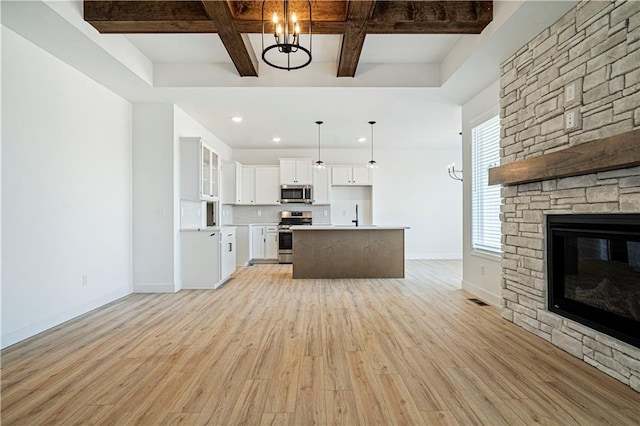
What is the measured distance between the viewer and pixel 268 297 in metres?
4.47

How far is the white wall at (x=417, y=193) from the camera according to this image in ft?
27.0

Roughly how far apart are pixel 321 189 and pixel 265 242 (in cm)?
181

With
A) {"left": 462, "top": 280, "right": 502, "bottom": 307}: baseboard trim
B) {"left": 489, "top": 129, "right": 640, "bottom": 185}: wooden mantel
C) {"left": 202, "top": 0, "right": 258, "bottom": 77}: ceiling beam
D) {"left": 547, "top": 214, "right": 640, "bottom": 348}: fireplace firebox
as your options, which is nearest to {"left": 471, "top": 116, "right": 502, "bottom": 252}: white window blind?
{"left": 462, "top": 280, "right": 502, "bottom": 307}: baseboard trim

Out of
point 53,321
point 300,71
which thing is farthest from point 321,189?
point 53,321

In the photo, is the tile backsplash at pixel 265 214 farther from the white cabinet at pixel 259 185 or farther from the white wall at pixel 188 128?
the white wall at pixel 188 128

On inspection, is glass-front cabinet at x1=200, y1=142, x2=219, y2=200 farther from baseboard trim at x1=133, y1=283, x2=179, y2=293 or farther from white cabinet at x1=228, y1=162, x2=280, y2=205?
white cabinet at x1=228, y1=162, x2=280, y2=205

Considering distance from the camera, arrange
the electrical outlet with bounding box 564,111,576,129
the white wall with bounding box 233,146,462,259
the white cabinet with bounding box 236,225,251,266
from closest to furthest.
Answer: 1. the electrical outlet with bounding box 564,111,576,129
2. the white cabinet with bounding box 236,225,251,266
3. the white wall with bounding box 233,146,462,259

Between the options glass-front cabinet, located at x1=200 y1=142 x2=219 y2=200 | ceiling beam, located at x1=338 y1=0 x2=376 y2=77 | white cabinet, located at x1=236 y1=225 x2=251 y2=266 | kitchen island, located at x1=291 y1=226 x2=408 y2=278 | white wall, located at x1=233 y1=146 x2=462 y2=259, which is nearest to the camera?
Result: ceiling beam, located at x1=338 y1=0 x2=376 y2=77

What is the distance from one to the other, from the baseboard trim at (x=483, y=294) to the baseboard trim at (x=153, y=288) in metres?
4.22

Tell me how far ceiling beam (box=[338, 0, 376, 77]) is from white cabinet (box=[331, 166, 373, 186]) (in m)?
3.88

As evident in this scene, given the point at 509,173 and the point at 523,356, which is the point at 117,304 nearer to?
the point at 523,356

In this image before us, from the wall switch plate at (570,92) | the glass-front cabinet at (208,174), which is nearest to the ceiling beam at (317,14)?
the wall switch plate at (570,92)

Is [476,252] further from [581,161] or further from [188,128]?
[188,128]

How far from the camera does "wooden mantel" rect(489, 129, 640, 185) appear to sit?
195 centimetres
